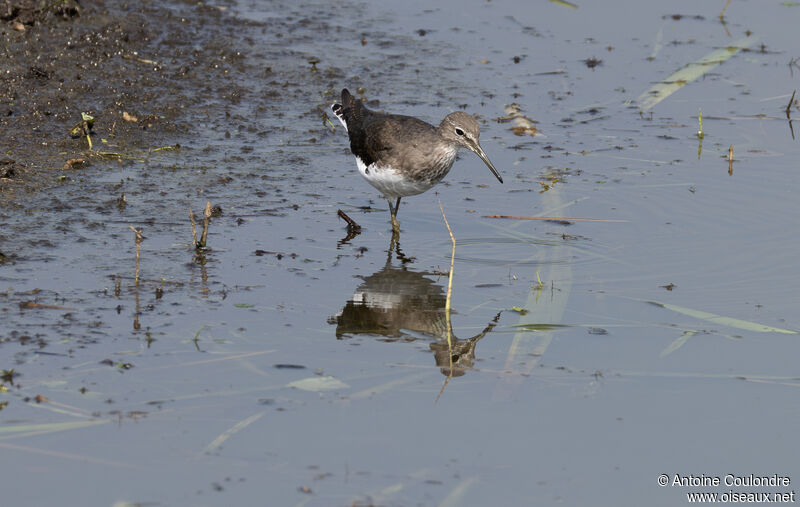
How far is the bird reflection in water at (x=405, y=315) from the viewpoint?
20.7 ft

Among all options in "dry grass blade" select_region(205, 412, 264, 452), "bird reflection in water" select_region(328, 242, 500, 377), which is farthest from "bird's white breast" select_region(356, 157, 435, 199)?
"dry grass blade" select_region(205, 412, 264, 452)

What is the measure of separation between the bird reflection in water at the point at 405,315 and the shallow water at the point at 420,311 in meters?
0.03

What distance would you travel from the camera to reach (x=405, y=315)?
6.95 metres

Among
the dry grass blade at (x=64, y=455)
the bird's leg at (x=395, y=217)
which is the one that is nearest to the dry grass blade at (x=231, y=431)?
the dry grass blade at (x=64, y=455)

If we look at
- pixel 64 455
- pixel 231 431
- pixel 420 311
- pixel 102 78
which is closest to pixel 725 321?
pixel 420 311

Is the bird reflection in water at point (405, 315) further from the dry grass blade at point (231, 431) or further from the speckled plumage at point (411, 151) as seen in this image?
the dry grass blade at point (231, 431)

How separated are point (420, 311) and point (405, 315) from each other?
4.9 inches

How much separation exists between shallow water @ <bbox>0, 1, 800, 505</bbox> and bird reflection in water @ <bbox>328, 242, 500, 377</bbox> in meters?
0.03

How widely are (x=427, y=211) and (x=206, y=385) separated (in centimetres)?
378

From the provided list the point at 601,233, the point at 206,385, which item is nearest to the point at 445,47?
the point at 601,233

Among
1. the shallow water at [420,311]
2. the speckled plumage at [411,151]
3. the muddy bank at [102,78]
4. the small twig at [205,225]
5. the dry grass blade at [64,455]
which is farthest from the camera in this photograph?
the muddy bank at [102,78]

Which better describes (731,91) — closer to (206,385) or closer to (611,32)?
(611,32)

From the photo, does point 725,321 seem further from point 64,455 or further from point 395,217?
point 64,455

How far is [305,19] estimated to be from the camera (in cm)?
1399
